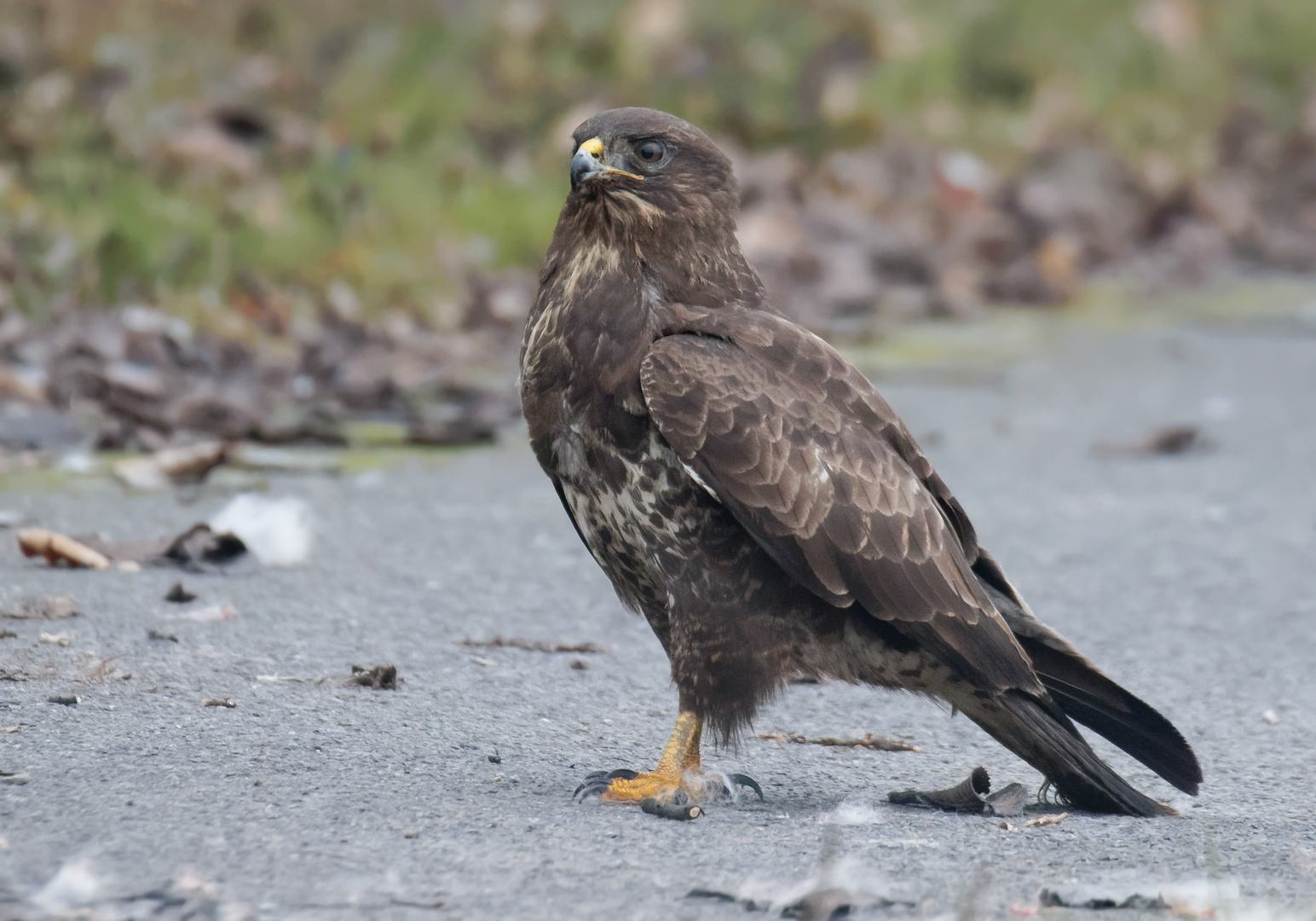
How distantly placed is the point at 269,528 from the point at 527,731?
5.18 ft

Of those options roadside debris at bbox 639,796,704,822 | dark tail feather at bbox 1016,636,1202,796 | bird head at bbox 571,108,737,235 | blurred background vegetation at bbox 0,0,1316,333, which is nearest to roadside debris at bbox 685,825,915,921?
roadside debris at bbox 639,796,704,822

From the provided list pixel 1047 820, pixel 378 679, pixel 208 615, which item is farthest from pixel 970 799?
pixel 208 615

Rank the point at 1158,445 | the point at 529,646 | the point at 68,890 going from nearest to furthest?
the point at 68,890
the point at 529,646
the point at 1158,445

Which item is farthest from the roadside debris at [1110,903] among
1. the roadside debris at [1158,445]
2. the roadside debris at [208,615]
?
the roadside debris at [1158,445]

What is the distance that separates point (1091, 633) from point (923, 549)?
1.54m

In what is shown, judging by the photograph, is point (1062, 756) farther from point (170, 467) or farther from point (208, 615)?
point (170, 467)

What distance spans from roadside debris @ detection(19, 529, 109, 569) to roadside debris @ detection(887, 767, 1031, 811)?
2.30m

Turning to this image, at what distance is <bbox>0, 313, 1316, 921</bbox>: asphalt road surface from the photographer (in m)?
2.87

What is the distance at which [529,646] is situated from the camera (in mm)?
4582

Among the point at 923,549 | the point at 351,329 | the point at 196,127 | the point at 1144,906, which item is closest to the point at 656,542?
the point at 923,549

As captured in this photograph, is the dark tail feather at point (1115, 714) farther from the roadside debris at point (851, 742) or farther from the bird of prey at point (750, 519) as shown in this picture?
the roadside debris at point (851, 742)

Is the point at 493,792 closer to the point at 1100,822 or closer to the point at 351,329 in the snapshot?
the point at 1100,822

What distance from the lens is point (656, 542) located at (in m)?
3.57

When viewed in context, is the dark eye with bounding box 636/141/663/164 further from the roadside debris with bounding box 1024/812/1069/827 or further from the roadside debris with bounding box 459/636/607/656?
the roadside debris with bounding box 1024/812/1069/827
